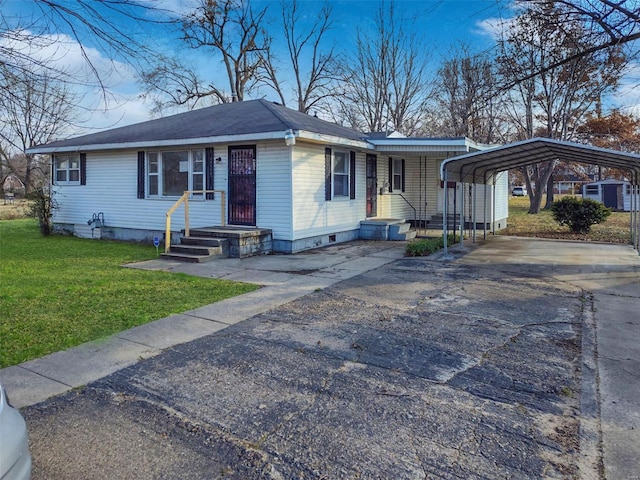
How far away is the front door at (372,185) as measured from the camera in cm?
1390

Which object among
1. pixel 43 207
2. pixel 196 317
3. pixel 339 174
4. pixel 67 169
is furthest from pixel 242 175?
pixel 43 207

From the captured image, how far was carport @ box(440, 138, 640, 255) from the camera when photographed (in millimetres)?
8883

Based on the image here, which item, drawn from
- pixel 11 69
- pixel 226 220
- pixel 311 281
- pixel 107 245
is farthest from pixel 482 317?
pixel 107 245

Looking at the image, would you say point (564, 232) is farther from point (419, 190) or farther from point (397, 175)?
point (397, 175)

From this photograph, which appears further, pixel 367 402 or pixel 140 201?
pixel 140 201

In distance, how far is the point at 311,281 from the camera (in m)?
7.58

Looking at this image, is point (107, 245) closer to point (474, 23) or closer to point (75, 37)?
point (75, 37)

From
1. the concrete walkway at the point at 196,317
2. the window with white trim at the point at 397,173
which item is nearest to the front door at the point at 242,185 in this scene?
the concrete walkway at the point at 196,317

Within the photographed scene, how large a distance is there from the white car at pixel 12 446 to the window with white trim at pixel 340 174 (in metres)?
10.6

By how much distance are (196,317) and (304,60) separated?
2819 centimetres

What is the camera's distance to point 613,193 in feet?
94.7

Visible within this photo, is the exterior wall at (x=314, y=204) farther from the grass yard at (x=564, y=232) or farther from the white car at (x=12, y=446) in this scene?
the white car at (x=12, y=446)

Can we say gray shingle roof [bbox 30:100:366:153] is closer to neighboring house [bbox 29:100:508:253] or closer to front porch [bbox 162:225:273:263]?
neighboring house [bbox 29:100:508:253]

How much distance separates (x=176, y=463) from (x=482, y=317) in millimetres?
3933
